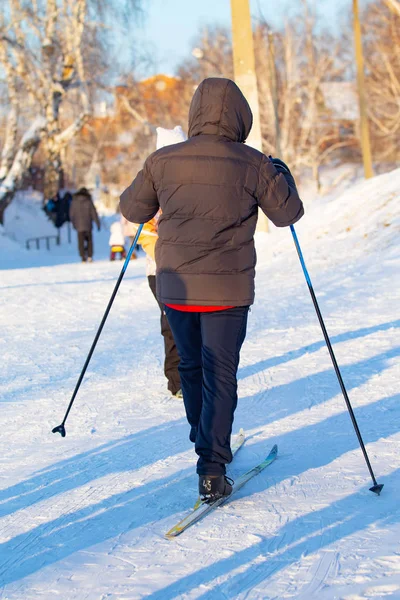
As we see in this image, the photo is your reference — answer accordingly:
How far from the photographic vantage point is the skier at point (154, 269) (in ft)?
17.2

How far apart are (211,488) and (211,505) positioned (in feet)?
0.23

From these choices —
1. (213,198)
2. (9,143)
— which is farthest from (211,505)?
(9,143)

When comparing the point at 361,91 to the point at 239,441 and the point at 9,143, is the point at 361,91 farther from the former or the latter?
the point at 239,441

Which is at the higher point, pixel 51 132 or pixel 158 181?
pixel 51 132

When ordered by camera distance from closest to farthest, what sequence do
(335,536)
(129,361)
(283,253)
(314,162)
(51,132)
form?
1. (335,536)
2. (129,361)
3. (283,253)
4. (51,132)
5. (314,162)

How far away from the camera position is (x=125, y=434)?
4.84m

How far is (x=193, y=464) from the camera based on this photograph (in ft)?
13.7

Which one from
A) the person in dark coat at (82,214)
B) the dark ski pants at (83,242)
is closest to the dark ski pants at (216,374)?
the person in dark coat at (82,214)

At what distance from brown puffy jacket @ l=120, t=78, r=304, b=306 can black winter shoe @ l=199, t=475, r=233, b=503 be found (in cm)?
74

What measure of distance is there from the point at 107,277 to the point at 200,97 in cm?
994

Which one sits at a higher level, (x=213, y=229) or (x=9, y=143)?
(x=9, y=143)

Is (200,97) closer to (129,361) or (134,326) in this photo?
(129,361)

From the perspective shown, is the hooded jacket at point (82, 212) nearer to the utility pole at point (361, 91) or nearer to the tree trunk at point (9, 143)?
the tree trunk at point (9, 143)

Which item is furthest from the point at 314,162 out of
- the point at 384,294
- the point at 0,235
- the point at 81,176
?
the point at 384,294
